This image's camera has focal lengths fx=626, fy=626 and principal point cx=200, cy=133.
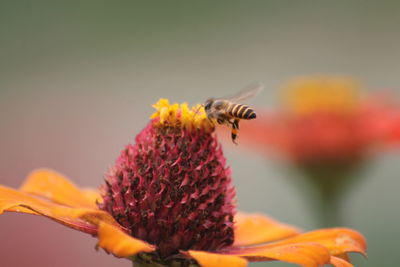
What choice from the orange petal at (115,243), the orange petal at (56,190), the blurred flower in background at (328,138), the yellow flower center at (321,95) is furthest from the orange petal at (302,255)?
the yellow flower center at (321,95)

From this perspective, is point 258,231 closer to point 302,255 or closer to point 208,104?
point 208,104

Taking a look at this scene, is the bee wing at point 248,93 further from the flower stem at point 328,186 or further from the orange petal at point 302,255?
the flower stem at point 328,186

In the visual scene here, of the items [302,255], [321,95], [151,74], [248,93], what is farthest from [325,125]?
[151,74]

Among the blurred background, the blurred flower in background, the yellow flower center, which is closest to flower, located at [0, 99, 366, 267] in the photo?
the blurred background

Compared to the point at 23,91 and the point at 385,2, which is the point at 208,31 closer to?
the point at 385,2

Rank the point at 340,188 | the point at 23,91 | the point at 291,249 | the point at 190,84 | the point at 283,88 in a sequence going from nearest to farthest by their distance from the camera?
the point at 291,249
the point at 340,188
the point at 283,88
the point at 23,91
the point at 190,84

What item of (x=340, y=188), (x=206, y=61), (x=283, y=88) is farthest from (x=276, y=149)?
(x=206, y=61)

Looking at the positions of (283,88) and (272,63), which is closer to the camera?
(283,88)
